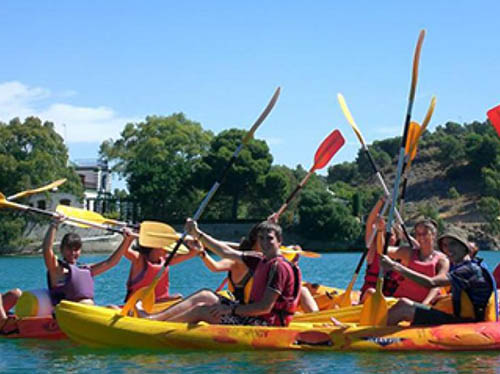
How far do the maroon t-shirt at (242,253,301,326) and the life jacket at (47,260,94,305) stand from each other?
6.79 feet

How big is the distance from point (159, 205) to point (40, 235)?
32.1 feet

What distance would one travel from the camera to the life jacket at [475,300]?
8.26m

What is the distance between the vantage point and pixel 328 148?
13.6 metres

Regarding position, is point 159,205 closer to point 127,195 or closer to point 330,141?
point 127,195

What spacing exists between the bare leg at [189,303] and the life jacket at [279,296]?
0.47 metres

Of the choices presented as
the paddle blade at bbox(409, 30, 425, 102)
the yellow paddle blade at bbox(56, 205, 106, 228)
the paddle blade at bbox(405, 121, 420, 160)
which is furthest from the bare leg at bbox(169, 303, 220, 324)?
the paddle blade at bbox(405, 121, 420, 160)

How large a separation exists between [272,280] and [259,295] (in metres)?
0.27

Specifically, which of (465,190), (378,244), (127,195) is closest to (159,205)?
(127,195)

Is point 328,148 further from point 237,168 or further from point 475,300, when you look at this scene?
point 237,168

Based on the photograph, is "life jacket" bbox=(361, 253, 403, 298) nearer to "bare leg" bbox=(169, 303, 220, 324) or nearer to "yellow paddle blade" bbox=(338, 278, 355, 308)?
"yellow paddle blade" bbox=(338, 278, 355, 308)

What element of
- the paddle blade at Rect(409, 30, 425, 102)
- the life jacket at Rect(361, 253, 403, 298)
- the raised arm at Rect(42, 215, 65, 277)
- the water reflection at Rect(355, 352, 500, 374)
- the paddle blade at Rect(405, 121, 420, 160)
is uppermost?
the paddle blade at Rect(409, 30, 425, 102)

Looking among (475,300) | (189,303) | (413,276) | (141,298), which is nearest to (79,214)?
(141,298)

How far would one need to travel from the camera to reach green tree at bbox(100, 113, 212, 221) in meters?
57.2

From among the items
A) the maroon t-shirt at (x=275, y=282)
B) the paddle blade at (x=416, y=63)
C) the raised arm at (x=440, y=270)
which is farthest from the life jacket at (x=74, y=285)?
the paddle blade at (x=416, y=63)
